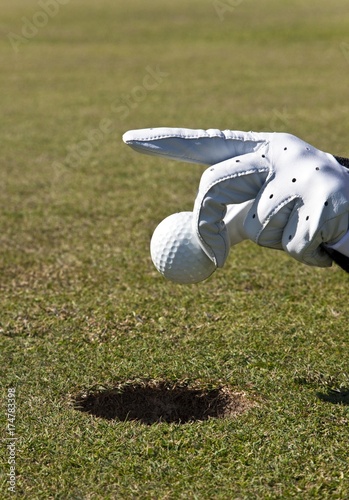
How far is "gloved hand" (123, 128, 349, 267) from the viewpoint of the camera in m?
3.27

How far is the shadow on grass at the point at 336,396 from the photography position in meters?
3.68

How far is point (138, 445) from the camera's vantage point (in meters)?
3.34

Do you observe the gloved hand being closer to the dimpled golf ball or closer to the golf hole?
the dimpled golf ball

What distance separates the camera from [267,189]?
3326mm

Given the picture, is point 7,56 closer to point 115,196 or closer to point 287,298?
point 115,196

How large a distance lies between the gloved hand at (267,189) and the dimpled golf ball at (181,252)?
0.09m

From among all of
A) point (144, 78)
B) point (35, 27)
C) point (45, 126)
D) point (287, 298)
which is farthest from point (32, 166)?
point (35, 27)

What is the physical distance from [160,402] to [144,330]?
811mm

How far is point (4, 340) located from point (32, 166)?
4745mm

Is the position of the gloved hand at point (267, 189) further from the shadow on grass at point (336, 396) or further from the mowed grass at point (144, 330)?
the mowed grass at point (144, 330)

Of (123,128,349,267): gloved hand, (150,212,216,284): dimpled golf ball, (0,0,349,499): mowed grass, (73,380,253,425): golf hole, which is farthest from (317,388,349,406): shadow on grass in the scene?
(150,212,216,284): dimpled golf ball

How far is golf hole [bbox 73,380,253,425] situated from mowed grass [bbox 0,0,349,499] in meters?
0.05

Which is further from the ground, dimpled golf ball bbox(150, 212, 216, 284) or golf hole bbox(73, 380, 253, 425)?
dimpled golf ball bbox(150, 212, 216, 284)

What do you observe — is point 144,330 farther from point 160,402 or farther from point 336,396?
point 336,396
